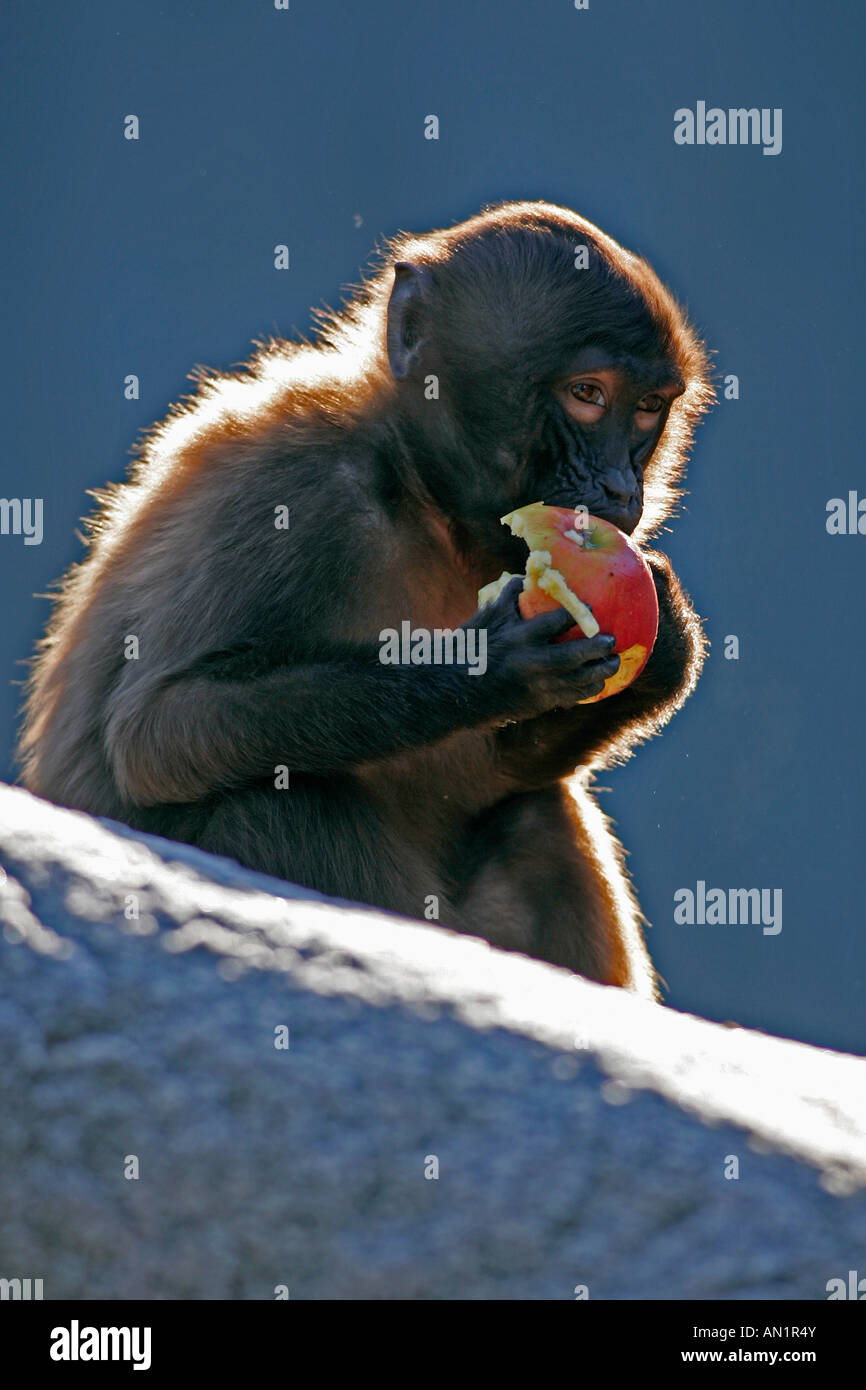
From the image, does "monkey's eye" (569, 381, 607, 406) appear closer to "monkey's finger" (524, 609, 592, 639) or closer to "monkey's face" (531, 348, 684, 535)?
"monkey's face" (531, 348, 684, 535)

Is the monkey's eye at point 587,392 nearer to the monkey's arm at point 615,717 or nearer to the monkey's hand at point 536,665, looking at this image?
the monkey's arm at point 615,717

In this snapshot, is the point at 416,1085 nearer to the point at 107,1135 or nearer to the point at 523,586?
the point at 107,1135

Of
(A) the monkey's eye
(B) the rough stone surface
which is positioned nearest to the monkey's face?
(A) the monkey's eye

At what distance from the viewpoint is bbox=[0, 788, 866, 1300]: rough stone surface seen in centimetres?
176

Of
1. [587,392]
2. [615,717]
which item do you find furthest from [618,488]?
[615,717]

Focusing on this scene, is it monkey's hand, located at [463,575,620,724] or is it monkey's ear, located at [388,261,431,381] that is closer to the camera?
monkey's hand, located at [463,575,620,724]

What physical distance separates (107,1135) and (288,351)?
337 cm

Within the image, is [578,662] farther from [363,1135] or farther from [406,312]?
[363,1135]

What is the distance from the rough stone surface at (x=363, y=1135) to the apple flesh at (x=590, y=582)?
1.87 m

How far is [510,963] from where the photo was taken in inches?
87.9

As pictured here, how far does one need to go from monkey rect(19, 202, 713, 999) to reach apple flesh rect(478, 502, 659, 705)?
58 millimetres

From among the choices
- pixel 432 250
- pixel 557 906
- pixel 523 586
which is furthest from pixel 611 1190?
pixel 432 250

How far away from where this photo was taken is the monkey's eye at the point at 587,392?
4180 mm
